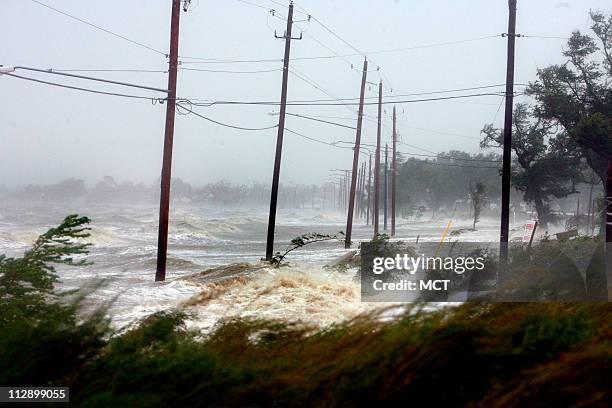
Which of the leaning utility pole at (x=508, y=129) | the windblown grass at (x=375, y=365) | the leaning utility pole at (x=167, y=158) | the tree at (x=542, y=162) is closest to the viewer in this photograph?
the windblown grass at (x=375, y=365)

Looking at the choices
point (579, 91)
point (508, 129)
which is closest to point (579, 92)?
point (579, 91)

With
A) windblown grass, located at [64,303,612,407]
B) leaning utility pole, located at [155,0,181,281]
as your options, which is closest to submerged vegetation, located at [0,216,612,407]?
windblown grass, located at [64,303,612,407]

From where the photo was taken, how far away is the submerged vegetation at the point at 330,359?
4.26m

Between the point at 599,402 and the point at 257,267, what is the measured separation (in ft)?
55.6

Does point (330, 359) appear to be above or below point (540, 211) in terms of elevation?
below

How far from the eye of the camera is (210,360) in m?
4.86

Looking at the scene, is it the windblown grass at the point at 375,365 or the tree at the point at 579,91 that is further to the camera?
the tree at the point at 579,91

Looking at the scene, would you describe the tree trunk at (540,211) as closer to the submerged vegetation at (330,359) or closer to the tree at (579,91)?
the tree at (579,91)

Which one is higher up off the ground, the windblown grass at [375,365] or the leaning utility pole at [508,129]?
the leaning utility pole at [508,129]

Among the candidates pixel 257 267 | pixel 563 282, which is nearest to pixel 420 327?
pixel 563 282

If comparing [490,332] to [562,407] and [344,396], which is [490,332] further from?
[344,396]

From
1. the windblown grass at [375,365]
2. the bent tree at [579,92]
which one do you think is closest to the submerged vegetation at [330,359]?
the windblown grass at [375,365]

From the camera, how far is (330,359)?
4832mm

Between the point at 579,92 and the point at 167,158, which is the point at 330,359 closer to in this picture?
the point at 167,158
